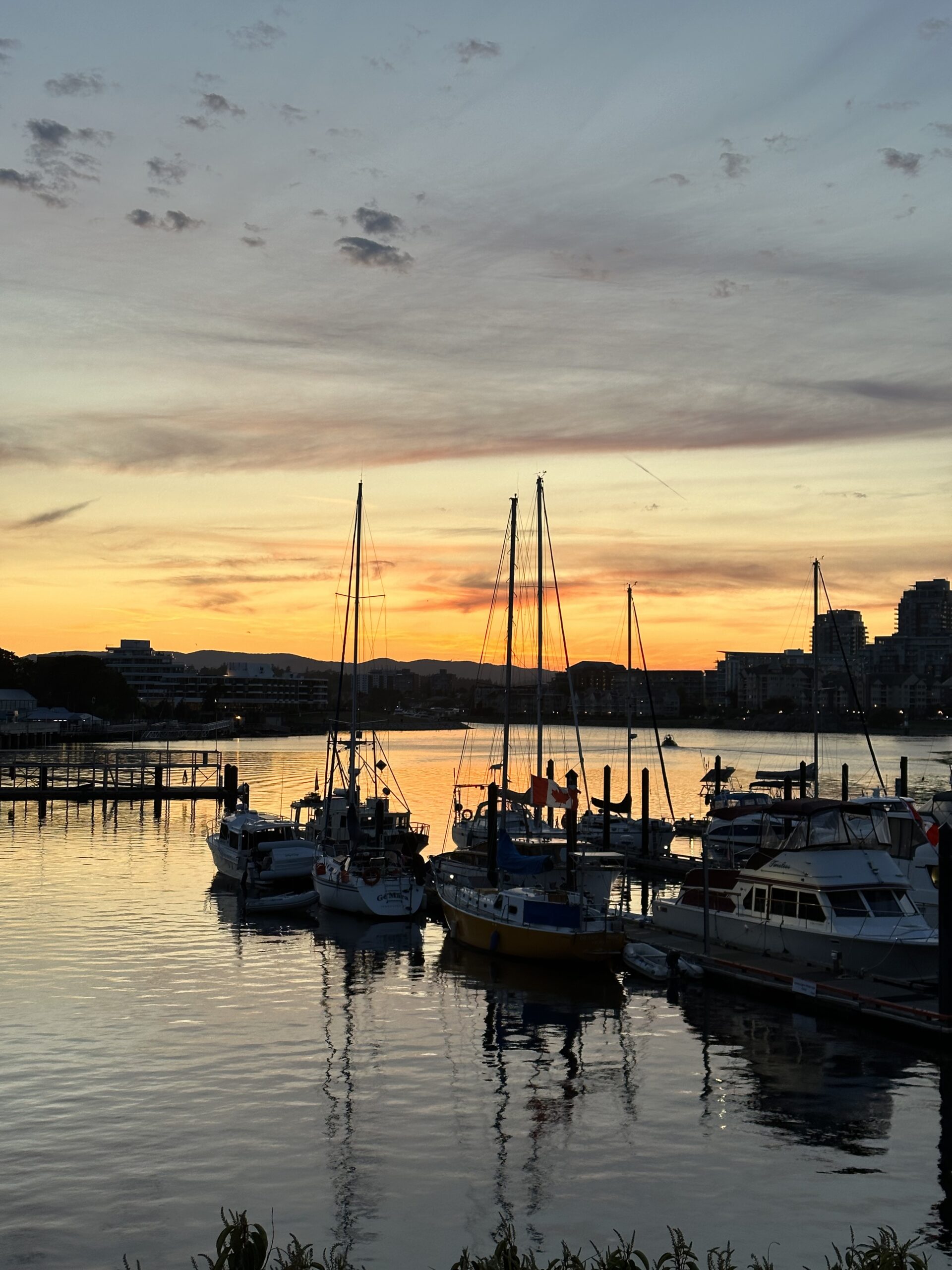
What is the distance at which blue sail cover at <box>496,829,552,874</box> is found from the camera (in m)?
51.8

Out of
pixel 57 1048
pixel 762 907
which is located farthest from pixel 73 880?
pixel 762 907

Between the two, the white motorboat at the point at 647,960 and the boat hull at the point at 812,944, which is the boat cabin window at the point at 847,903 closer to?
the boat hull at the point at 812,944

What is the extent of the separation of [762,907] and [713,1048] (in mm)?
9593

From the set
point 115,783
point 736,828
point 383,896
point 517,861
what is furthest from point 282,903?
point 115,783

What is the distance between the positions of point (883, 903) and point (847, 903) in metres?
1.14

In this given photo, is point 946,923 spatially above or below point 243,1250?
above

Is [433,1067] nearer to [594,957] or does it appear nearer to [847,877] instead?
[594,957]

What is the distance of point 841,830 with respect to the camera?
39531mm

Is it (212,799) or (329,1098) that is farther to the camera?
(212,799)

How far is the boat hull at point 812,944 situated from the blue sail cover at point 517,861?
293 inches

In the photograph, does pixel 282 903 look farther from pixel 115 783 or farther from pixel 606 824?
pixel 115 783

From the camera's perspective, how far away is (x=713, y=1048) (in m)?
31.8

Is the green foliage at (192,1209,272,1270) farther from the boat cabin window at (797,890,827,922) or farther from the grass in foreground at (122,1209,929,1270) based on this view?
the boat cabin window at (797,890,827,922)

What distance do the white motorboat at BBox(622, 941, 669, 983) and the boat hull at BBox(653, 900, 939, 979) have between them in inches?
102
